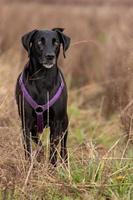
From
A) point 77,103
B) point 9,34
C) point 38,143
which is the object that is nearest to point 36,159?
point 38,143

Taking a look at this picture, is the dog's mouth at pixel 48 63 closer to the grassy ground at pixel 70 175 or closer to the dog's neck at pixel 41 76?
the dog's neck at pixel 41 76

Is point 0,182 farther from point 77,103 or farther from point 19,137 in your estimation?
point 77,103

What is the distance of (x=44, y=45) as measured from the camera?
326 inches

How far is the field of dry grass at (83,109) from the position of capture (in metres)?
7.51

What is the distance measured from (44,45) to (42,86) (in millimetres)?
457

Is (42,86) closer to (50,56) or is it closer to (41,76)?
(41,76)

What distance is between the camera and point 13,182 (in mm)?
7422

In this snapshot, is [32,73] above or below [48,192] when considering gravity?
above

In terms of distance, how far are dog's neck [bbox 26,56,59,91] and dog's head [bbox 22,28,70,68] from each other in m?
0.12

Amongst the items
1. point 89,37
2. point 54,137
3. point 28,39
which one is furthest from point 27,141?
point 89,37

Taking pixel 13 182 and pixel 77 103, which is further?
pixel 77 103

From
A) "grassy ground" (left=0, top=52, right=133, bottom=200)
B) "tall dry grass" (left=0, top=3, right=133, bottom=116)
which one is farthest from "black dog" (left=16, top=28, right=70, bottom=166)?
"tall dry grass" (left=0, top=3, right=133, bottom=116)

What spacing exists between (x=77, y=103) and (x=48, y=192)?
6.51m

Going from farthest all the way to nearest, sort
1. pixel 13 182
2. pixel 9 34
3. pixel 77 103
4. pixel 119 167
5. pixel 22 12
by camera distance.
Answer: pixel 22 12 < pixel 9 34 < pixel 77 103 < pixel 119 167 < pixel 13 182
